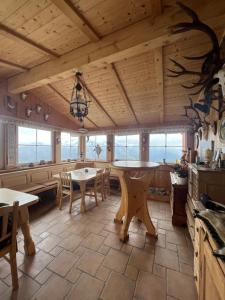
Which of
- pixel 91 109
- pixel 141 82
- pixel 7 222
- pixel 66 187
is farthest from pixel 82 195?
pixel 141 82

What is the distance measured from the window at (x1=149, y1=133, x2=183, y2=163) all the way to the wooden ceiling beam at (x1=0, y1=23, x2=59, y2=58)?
354 cm

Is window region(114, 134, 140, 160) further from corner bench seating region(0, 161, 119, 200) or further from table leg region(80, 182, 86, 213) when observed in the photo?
table leg region(80, 182, 86, 213)

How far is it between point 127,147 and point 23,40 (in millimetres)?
3907

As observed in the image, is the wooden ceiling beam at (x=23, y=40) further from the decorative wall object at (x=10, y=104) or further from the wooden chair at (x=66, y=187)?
the wooden chair at (x=66, y=187)

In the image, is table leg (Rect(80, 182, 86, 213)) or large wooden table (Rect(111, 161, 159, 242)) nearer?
large wooden table (Rect(111, 161, 159, 242))

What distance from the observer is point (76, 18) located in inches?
65.7

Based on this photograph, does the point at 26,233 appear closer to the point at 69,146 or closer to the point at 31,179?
the point at 31,179

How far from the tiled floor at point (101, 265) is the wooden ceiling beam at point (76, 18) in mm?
2935

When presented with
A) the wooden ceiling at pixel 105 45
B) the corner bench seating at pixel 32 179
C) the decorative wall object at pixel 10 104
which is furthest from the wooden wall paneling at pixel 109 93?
the corner bench seating at pixel 32 179

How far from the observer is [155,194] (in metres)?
3.94

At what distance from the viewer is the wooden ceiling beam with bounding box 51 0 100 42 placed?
1482mm

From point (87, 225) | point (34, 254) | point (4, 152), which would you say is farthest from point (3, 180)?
point (87, 225)

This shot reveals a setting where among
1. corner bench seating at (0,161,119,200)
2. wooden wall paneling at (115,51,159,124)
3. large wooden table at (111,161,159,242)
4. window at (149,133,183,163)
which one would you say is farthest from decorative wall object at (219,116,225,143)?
corner bench seating at (0,161,119,200)

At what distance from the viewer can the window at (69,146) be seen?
504 cm
